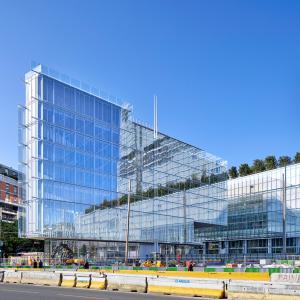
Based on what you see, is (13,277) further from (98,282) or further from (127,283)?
(127,283)

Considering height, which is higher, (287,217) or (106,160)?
(106,160)

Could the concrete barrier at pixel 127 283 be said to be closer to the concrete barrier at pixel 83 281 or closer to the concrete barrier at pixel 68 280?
the concrete barrier at pixel 83 281

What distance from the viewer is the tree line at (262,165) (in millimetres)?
132250

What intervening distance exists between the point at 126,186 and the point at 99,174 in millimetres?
5316

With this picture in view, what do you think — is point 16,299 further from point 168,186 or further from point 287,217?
point 287,217

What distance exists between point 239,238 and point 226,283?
69.2m

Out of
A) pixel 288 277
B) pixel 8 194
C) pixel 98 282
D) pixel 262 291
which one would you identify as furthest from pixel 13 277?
pixel 8 194

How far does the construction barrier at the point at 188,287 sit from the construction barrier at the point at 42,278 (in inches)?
291

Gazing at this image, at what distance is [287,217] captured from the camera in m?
82.0

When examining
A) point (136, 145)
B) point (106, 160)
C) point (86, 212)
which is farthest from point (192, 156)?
point (86, 212)

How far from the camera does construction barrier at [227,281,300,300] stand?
1775 cm

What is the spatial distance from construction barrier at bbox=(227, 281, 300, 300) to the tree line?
113 meters

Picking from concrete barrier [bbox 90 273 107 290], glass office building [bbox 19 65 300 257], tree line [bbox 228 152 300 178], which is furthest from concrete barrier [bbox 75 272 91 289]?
tree line [bbox 228 152 300 178]

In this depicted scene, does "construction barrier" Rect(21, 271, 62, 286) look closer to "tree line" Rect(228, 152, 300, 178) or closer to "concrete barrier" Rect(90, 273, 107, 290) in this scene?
"concrete barrier" Rect(90, 273, 107, 290)
